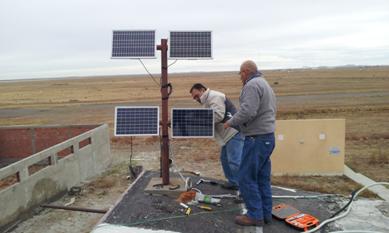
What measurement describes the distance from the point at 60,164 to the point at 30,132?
13.4 ft

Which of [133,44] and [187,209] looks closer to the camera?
[187,209]

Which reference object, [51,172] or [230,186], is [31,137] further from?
[230,186]

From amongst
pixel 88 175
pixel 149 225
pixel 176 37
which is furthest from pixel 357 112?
pixel 149 225

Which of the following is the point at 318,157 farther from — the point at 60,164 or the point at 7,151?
the point at 7,151

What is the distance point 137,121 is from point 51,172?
9.90 feet

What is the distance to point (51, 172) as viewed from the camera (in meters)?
8.97

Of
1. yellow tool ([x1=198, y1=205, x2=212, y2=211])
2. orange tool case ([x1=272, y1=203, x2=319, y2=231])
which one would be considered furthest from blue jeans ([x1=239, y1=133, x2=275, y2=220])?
yellow tool ([x1=198, y1=205, x2=212, y2=211])

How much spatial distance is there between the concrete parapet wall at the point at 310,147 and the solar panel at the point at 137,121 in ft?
13.7

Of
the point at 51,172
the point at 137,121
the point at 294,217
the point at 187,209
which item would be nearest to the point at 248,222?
the point at 294,217

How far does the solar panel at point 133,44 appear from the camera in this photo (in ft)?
23.3

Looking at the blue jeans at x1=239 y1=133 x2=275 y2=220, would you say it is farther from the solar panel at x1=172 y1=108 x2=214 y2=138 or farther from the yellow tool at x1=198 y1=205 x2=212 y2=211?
the solar panel at x1=172 y1=108 x2=214 y2=138

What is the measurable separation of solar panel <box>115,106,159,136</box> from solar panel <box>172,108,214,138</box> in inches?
13.6

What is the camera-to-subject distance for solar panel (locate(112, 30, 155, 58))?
23.3 feet

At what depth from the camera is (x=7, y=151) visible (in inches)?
518
